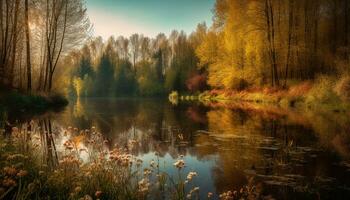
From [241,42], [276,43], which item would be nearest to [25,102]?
[276,43]

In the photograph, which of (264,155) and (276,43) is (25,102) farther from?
(276,43)

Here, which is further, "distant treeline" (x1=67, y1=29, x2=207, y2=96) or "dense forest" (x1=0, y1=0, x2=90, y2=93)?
"distant treeline" (x1=67, y1=29, x2=207, y2=96)

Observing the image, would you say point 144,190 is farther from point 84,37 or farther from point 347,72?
point 84,37

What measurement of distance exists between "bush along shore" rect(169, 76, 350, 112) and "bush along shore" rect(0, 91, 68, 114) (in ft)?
61.5

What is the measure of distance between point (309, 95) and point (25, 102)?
2006cm

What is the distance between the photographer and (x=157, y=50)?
255 ft

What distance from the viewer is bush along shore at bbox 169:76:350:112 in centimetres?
1950

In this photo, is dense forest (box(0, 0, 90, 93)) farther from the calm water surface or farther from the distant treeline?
the distant treeline

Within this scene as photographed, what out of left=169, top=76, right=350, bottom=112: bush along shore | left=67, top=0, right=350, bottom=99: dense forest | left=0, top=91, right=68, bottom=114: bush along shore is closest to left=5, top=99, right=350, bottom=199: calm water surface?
left=169, top=76, right=350, bottom=112: bush along shore

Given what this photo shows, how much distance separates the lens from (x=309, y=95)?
2331 cm

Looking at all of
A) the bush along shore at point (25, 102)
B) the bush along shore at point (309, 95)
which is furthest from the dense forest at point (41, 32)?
the bush along shore at point (309, 95)

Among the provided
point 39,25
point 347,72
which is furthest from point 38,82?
point 347,72

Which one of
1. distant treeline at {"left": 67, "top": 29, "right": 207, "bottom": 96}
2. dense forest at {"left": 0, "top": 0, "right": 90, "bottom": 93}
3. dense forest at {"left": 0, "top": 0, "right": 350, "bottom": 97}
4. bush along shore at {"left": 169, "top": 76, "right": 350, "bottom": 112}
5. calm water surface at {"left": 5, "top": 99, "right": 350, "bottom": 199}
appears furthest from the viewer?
distant treeline at {"left": 67, "top": 29, "right": 207, "bottom": 96}

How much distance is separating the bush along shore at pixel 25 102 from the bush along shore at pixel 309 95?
61.5 feet
